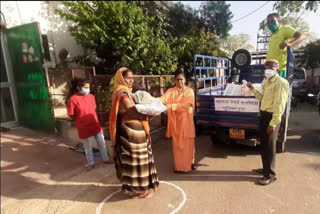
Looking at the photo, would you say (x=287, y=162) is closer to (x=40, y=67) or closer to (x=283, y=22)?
(x=283, y=22)

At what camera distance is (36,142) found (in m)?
4.86

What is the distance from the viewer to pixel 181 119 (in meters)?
3.17

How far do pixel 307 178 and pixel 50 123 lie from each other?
5473 mm

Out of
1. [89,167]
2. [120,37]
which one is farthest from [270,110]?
[120,37]

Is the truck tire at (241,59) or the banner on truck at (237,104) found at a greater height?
the truck tire at (241,59)

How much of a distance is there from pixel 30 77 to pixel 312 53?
600 centimetres

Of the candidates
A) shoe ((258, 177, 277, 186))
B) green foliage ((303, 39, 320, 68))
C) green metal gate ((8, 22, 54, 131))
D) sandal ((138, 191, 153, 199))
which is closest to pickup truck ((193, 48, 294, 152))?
green foliage ((303, 39, 320, 68))

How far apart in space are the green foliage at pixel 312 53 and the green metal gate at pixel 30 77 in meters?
5.30

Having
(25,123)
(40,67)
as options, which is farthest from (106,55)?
(25,123)

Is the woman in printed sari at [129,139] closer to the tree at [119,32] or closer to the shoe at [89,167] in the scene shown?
the shoe at [89,167]

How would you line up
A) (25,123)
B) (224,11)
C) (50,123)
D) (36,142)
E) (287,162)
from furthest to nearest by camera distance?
(224,11)
(25,123)
(50,123)
(36,142)
(287,162)

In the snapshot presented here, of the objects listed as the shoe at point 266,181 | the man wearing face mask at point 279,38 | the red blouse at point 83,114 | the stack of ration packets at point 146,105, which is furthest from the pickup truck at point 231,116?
the red blouse at point 83,114

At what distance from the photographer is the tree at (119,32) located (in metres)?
5.41

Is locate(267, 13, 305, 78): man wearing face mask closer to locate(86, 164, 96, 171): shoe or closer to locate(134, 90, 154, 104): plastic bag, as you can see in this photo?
locate(134, 90, 154, 104): plastic bag
